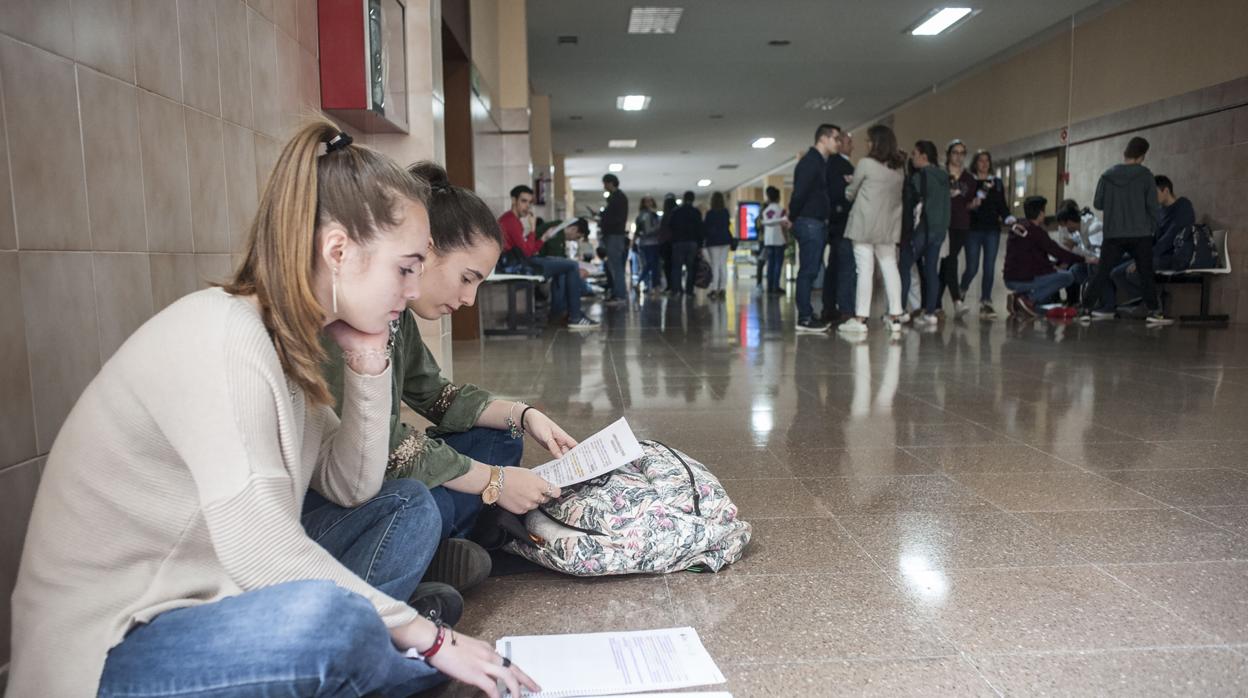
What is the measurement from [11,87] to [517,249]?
21.7 ft

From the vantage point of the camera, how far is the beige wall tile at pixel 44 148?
142cm

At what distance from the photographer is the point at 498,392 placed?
4.70m

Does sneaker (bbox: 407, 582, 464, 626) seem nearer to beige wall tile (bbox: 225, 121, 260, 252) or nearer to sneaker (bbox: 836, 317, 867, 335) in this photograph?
beige wall tile (bbox: 225, 121, 260, 252)

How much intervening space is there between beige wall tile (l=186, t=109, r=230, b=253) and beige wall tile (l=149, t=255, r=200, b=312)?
67 millimetres

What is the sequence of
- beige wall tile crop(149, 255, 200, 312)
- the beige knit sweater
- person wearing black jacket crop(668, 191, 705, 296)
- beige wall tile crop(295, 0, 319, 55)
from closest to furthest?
the beige knit sweater, beige wall tile crop(149, 255, 200, 312), beige wall tile crop(295, 0, 319, 55), person wearing black jacket crop(668, 191, 705, 296)

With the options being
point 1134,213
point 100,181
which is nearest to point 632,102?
point 1134,213

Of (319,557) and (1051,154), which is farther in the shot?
(1051,154)

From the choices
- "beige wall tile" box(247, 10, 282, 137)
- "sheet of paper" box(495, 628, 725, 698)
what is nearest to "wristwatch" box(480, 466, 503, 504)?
"sheet of paper" box(495, 628, 725, 698)

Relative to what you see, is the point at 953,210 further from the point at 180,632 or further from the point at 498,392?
the point at 180,632

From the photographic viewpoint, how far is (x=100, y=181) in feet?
5.47

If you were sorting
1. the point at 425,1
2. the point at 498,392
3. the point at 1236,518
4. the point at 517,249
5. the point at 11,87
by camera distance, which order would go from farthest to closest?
the point at 517,249 < the point at 498,392 < the point at 425,1 < the point at 1236,518 < the point at 11,87

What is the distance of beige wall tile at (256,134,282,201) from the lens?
8.19 feet

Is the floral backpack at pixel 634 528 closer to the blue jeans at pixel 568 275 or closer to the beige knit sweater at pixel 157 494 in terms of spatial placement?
the beige knit sweater at pixel 157 494

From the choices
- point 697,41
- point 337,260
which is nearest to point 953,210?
point 697,41
